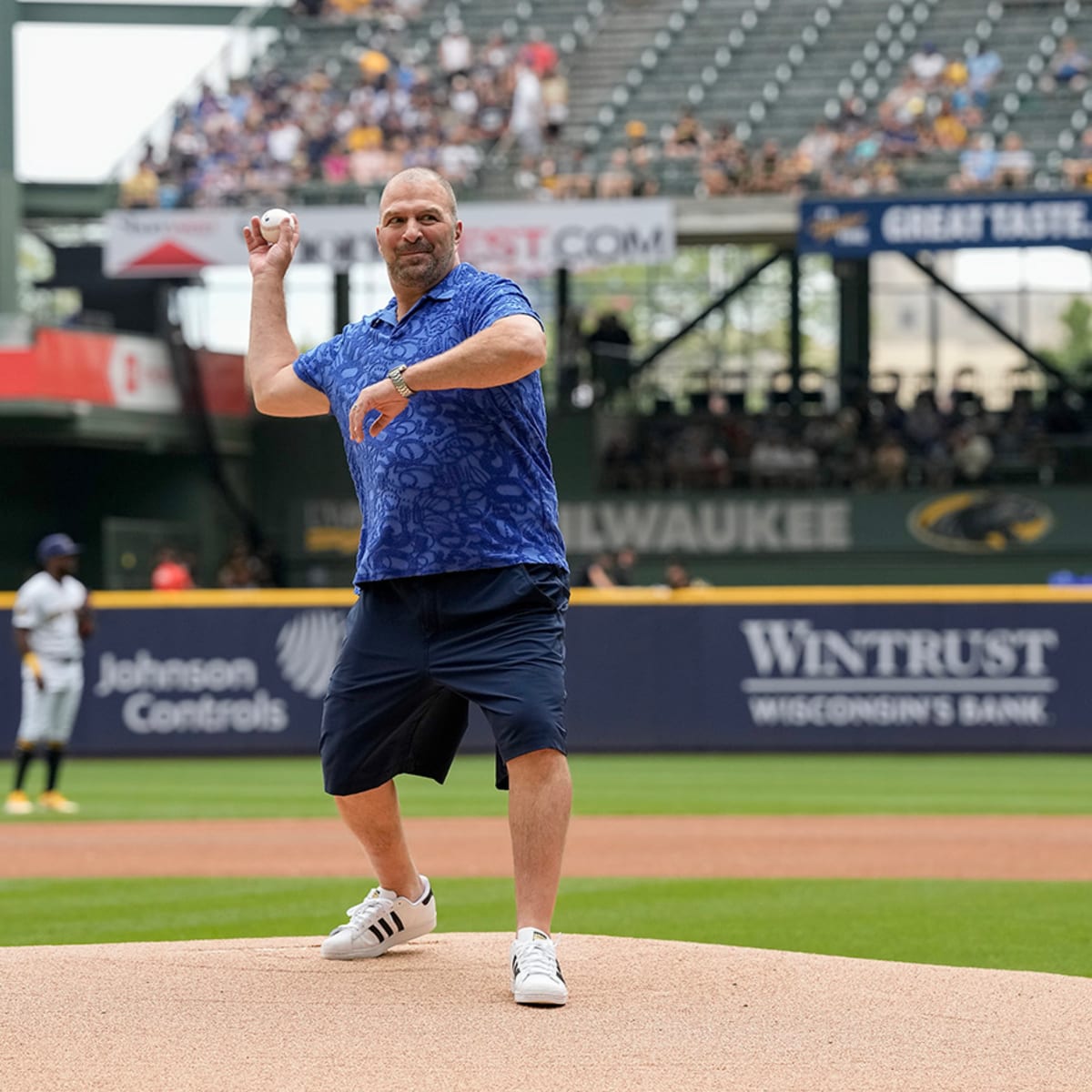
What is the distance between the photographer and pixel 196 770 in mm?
20031

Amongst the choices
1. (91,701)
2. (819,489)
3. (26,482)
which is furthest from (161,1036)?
(26,482)

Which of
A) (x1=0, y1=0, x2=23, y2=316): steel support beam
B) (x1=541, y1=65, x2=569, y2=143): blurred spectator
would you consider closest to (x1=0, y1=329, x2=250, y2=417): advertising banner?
(x1=0, y1=0, x2=23, y2=316): steel support beam

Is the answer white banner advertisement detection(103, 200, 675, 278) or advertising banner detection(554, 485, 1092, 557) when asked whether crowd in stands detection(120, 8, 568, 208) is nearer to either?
white banner advertisement detection(103, 200, 675, 278)

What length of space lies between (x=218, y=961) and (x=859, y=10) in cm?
2749

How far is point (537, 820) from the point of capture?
5.40 meters

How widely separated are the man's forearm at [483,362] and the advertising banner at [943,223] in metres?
21.5

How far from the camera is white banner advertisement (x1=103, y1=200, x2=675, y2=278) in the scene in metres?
26.3

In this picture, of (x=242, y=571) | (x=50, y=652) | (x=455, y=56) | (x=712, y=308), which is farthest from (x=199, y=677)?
(x=712, y=308)

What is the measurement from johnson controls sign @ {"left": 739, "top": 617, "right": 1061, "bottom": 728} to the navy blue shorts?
15362 mm

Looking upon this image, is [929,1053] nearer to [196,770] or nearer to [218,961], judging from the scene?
[218,961]

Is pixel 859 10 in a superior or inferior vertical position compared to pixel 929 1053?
superior

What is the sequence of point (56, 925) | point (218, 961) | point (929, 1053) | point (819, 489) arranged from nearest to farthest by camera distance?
point (929, 1053), point (218, 961), point (56, 925), point (819, 489)

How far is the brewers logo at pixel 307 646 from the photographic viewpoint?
21.2 meters

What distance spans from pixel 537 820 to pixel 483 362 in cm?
119
